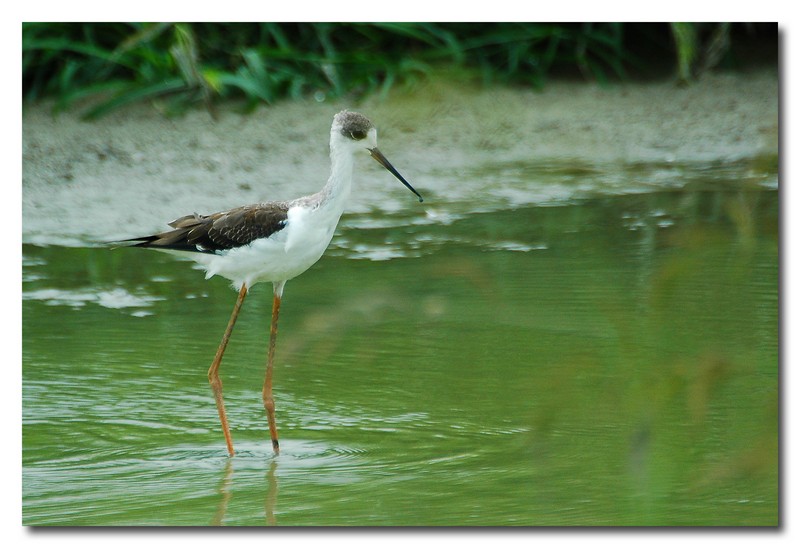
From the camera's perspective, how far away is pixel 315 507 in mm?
3293

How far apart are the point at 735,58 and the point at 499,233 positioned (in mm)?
1547

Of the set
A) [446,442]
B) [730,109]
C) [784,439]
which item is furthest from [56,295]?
[730,109]

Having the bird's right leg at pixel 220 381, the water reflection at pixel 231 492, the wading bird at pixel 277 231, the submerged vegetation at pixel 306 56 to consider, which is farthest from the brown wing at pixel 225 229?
the submerged vegetation at pixel 306 56

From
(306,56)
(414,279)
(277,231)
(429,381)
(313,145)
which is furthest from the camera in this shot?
(313,145)

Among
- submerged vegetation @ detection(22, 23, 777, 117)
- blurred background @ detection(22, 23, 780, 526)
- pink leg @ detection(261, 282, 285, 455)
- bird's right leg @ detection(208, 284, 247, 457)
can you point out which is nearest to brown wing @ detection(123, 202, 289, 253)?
bird's right leg @ detection(208, 284, 247, 457)

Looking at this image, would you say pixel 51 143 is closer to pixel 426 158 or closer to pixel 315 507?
pixel 426 158

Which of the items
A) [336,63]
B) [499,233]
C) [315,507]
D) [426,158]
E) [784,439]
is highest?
[336,63]

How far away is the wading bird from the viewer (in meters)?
3.63

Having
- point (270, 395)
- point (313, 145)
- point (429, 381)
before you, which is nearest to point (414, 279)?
point (429, 381)

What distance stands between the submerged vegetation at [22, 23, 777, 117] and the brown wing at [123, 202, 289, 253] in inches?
56.4

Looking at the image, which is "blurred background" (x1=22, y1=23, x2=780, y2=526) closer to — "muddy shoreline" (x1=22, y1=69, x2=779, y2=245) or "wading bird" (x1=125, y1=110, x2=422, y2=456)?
"muddy shoreline" (x1=22, y1=69, x2=779, y2=245)

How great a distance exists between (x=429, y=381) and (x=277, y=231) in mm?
928

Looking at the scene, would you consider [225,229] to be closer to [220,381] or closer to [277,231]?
[277,231]

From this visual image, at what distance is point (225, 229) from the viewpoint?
380 centimetres
